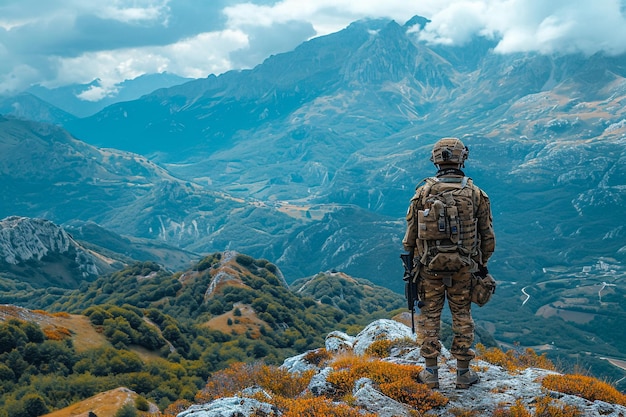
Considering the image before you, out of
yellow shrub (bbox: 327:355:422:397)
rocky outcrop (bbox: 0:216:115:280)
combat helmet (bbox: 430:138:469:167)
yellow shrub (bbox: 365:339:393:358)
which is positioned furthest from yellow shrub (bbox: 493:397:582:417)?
rocky outcrop (bbox: 0:216:115:280)

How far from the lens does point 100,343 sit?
4222 centimetres

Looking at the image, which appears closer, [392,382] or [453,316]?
[392,382]

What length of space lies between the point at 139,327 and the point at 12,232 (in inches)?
6409

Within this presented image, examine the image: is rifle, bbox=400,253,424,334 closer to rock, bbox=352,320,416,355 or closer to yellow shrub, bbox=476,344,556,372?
yellow shrub, bbox=476,344,556,372

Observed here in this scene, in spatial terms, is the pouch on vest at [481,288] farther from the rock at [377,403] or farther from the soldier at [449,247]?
the rock at [377,403]

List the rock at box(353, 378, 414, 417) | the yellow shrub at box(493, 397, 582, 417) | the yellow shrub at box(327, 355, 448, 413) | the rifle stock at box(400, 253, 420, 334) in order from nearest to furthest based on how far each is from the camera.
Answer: the yellow shrub at box(493, 397, 582, 417), the rock at box(353, 378, 414, 417), the yellow shrub at box(327, 355, 448, 413), the rifle stock at box(400, 253, 420, 334)

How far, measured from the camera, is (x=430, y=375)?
1362cm

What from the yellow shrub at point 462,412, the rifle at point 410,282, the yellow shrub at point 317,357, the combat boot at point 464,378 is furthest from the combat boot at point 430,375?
the yellow shrub at point 317,357

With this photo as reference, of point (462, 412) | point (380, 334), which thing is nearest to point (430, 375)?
point (462, 412)

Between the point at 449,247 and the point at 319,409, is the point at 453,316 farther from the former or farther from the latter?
the point at 319,409

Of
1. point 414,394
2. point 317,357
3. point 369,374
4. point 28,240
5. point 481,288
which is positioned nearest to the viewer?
point 414,394

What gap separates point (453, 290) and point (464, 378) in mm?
2330

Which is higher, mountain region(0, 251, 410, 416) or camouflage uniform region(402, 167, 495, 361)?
camouflage uniform region(402, 167, 495, 361)

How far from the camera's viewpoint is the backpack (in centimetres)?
1340
